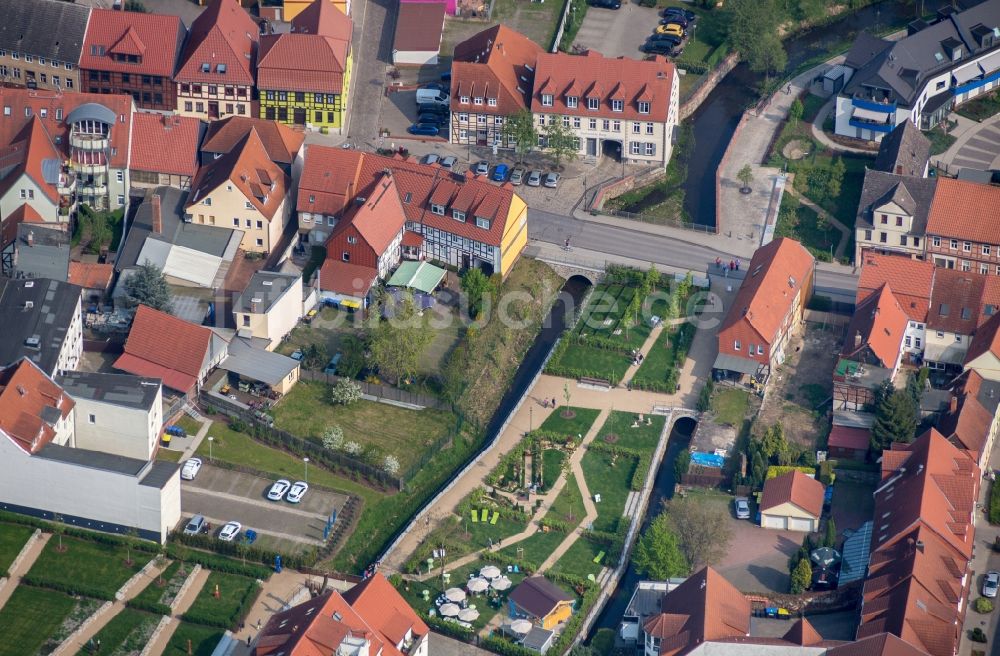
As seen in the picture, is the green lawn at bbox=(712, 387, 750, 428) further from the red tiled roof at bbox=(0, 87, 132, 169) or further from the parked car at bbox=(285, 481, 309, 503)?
the red tiled roof at bbox=(0, 87, 132, 169)

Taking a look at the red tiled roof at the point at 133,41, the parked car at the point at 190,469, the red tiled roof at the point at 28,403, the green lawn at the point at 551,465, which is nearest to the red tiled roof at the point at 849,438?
the green lawn at the point at 551,465

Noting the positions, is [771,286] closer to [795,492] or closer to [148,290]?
[795,492]

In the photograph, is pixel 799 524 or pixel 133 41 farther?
pixel 133 41

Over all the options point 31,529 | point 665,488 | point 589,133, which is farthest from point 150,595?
point 589,133

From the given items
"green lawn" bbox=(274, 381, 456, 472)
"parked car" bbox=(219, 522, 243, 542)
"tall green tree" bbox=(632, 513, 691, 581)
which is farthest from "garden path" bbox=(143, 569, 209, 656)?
"tall green tree" bbox=(632, 513, 691, 581)

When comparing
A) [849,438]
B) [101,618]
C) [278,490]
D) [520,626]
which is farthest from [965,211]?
[101,618]

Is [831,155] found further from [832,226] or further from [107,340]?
[107,340]

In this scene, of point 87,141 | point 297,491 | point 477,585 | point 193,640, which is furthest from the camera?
point 87,141
